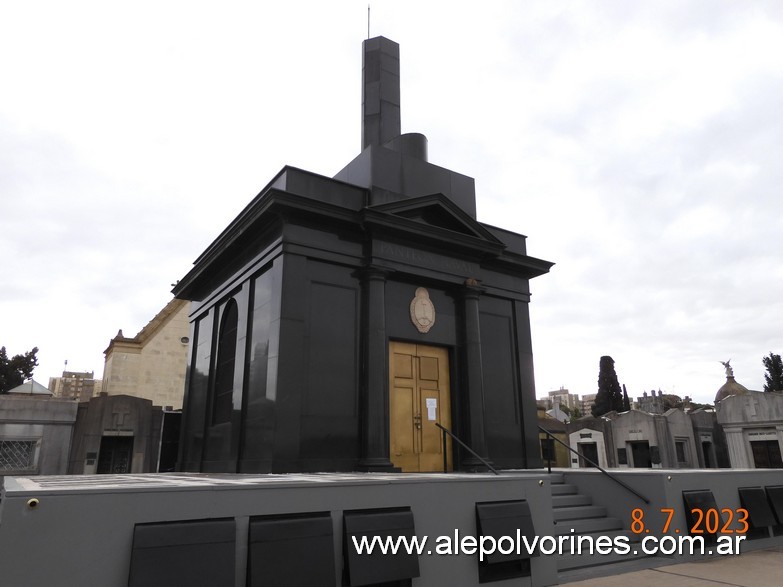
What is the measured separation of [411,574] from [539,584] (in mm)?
2192

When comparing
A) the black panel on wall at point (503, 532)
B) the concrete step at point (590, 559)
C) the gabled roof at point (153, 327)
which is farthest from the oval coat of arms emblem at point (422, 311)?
the gabled roof at point (153, 327)

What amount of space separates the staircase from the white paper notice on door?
105 inches

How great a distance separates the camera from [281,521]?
552cm

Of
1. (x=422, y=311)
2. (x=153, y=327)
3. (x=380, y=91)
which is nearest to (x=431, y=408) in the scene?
(x=422, y=311)

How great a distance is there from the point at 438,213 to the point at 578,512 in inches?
267

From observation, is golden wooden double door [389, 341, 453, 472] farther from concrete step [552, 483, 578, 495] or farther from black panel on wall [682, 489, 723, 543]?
black panel on wall [682, 489, 723, 543]

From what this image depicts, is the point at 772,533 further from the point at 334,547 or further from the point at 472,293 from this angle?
the point at 334,547

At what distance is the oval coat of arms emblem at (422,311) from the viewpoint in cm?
1189

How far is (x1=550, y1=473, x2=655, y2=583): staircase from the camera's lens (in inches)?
303

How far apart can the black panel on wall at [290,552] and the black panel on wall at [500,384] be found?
7.45 m

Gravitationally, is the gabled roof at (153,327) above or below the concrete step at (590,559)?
above

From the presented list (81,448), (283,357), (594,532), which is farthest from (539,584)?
(81,448)

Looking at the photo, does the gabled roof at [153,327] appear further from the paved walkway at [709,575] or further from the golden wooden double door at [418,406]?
the paved walkway at [709,575]

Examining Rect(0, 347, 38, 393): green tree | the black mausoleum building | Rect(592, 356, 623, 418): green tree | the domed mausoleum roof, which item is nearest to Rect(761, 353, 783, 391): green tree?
the domed mausoleum roof
